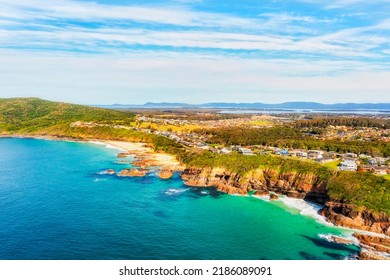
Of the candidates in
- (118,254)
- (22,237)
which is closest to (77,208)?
(22,237)

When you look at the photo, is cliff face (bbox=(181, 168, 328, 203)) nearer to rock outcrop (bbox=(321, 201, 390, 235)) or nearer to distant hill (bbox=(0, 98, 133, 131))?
rock outcrop (bbox=(321, 201, 390, 235))

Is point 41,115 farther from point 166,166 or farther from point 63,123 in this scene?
Answer: point 166,166

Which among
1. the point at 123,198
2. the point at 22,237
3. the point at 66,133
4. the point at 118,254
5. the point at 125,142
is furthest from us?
the point at 66,133

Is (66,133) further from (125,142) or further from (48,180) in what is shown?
(48,180)

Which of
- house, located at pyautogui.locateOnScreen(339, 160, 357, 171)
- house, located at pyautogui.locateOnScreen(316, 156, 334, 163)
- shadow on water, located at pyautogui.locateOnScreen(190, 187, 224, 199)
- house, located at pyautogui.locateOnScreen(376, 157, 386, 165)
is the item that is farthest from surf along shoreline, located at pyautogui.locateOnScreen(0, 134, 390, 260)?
house, located at pyautogui.locateOnScreen(376, 157, 386, 165)

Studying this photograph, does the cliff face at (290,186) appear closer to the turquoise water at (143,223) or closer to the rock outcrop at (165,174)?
the turquoise water at (143,223)

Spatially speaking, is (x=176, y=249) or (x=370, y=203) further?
(x=370, y=203)


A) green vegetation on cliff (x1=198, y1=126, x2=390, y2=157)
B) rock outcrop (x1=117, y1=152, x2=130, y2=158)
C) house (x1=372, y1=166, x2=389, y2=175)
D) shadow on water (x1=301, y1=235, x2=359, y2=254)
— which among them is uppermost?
green vegetation on cliff (x1=198, y1=126, x2=390, y2=157)
